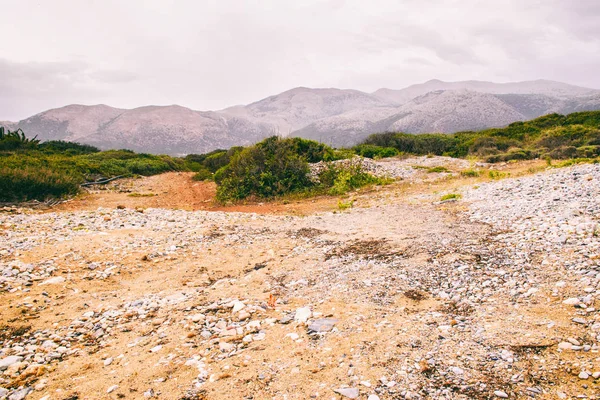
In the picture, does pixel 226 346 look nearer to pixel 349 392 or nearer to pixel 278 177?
pixel 349 392

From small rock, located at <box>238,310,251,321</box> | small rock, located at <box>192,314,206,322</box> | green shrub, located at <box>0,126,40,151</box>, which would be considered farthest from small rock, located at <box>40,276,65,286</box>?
green shrub, located at <box>0,126,40,151</box>

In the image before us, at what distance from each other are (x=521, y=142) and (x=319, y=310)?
26.3 meters

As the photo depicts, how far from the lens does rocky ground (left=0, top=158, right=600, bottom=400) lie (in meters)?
2.67

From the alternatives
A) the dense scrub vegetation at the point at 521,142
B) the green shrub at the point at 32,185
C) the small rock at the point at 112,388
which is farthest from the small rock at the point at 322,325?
the dense scrub vegetation at the point at 521,142

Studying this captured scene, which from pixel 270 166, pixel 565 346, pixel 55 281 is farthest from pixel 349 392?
pixel 270 166

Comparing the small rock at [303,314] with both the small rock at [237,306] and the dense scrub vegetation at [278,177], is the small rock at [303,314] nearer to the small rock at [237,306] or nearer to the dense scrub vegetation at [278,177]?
the small rock at [237,306]

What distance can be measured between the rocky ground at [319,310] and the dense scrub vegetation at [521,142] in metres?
12.5

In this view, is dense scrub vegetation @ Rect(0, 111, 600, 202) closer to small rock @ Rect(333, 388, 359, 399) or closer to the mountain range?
small rock @ Rect(333, 388, 359, 399)

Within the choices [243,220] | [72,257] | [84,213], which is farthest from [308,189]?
[72,257]

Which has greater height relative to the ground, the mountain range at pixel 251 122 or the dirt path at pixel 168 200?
the mountain range at pixel 251 122

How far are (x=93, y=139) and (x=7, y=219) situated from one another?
244ft

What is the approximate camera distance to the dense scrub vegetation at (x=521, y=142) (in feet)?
59.7

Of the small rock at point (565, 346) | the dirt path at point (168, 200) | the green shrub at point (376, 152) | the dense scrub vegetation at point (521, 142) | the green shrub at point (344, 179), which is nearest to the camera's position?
the small rock at point (565, 346)

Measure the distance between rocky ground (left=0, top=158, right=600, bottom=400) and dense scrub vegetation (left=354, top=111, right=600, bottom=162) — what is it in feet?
40.9
